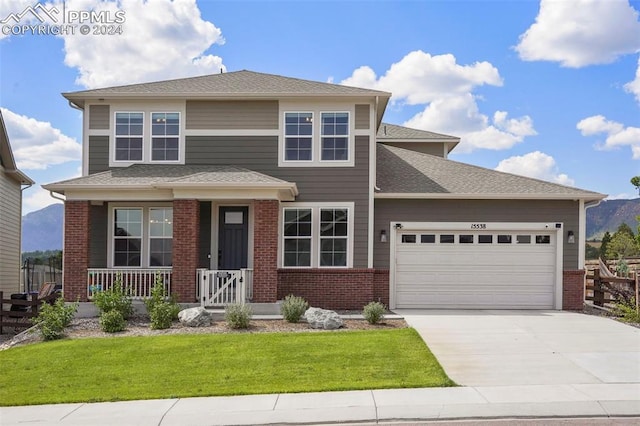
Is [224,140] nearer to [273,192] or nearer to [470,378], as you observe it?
[273,192]

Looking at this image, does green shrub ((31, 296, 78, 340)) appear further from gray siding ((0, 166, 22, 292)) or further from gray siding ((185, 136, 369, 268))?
gray siding ((0, 166, 22, 292))

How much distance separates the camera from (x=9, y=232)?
22562 millimetres

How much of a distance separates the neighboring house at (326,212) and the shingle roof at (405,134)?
5991 millimetres

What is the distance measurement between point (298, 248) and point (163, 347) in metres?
5.92

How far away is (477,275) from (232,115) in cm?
842

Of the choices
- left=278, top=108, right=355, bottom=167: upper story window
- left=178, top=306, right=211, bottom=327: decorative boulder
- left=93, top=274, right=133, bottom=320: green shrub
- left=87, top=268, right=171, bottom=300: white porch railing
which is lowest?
left=178, top=306, right=211, bottom=327: decorative boulder

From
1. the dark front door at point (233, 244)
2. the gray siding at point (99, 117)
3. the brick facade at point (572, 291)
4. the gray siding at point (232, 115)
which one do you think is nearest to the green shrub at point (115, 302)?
the dark front door at point (233, 244)

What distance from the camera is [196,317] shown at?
13109 millimetres

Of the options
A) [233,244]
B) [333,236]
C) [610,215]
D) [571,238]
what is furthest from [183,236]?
[610,215]

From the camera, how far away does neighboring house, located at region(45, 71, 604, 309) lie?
1619cm

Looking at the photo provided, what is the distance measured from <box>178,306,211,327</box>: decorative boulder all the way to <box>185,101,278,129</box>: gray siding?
5.66 m

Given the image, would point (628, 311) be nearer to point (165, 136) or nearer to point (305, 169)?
point (305, 169)

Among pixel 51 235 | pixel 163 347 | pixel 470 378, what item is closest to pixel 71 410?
pixel 163 347

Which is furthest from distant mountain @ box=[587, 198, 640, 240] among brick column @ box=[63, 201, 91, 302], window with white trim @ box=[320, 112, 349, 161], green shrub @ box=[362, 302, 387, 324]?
brick column @ box=[63, 201, 91, 302]
